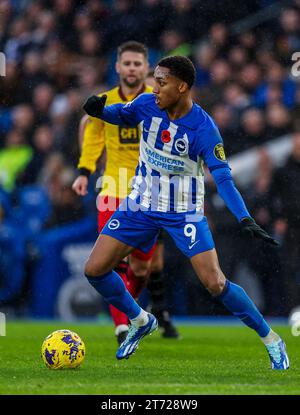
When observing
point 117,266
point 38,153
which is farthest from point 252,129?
point 117,266

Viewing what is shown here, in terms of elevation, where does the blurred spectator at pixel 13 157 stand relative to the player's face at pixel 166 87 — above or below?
below

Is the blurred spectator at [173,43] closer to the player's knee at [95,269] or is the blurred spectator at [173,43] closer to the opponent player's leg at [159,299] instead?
the opponent player's leg at [159,299]

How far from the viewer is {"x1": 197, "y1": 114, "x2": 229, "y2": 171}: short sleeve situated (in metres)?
6.92

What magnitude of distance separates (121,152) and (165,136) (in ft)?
6.28

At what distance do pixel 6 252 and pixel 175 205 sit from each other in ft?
21.2

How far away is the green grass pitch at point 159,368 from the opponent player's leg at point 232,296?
205 mm

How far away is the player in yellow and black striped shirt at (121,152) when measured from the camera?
8922 millimetres

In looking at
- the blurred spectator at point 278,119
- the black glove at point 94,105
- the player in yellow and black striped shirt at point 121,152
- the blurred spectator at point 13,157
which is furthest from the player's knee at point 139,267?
the blurred spectator at point 13,157

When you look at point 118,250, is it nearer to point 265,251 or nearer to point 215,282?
point 215,282

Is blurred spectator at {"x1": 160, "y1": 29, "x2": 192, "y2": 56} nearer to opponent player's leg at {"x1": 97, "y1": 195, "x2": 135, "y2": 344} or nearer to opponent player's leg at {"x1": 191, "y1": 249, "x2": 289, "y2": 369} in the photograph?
opponent player's leg at {"x1": 97, "y1": 195, "x2": 135, "y2": 344}

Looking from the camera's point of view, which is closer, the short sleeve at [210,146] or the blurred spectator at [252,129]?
the short sleeve at [210,146]

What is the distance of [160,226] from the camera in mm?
7285

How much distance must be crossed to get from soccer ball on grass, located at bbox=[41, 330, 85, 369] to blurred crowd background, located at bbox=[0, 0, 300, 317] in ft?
17.4
